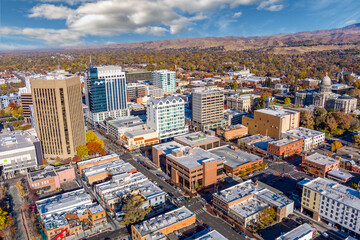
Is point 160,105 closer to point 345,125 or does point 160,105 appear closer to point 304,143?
point 304,143

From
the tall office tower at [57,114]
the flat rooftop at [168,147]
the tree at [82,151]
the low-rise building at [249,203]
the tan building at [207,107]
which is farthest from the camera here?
the tan building at [207,107]

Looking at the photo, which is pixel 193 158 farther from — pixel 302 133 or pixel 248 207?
pixel 302 133

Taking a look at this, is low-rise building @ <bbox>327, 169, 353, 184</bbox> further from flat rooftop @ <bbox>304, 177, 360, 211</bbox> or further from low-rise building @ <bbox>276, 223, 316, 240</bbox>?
low-rise building @ <bbox>276, 223, 316, 240</bbox>

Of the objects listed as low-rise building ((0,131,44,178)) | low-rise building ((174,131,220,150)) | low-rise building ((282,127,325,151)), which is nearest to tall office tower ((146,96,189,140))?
low-rise building ((174,131,220,150))

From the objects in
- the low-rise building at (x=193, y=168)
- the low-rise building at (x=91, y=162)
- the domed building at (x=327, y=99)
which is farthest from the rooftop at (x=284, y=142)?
the domed building at (x=327, y=99)

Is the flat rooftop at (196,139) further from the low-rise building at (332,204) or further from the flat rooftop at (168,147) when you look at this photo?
the low-rise building at (332,204)
